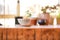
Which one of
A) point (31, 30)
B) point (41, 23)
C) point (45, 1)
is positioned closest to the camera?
point (31, 30)

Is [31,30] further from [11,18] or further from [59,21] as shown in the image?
[11,18]

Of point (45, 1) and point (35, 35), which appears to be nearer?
point (35, 35)

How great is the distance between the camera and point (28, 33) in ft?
5.52

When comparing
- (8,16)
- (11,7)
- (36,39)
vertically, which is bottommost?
(36,39)

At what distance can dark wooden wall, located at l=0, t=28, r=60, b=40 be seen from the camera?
1680mm

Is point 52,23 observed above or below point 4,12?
below

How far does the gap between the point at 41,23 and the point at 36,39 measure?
0.41 metres

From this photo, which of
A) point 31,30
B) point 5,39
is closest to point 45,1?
point 31,30

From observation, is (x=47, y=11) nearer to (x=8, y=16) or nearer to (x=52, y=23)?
(x=52, y=23)

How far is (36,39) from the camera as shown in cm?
169

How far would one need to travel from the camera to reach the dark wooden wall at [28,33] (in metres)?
1.68

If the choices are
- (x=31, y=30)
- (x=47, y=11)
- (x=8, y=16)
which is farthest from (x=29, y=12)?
(x=31, y=30)

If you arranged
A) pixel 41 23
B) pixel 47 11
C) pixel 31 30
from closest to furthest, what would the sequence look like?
pixel 31 30
pixel 41 23
pixel 47 11

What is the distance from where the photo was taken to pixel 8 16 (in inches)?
102
